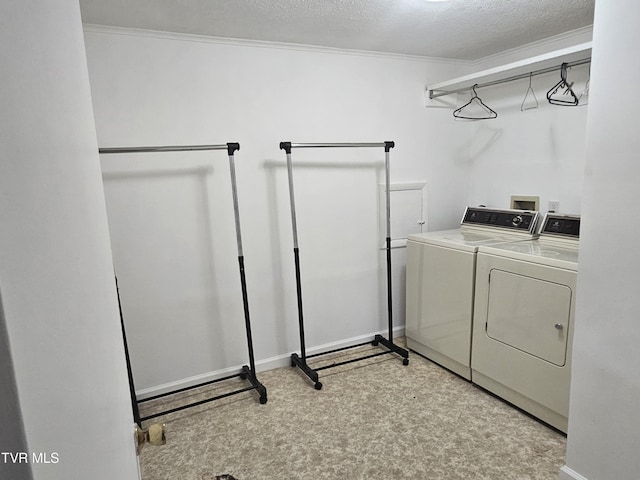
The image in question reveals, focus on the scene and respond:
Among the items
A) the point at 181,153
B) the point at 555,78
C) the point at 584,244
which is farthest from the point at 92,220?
the point at 555,78

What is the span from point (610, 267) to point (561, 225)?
3.77 feet

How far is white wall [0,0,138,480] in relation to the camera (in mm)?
356

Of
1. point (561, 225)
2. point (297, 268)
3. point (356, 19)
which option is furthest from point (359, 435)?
point (356, 19)

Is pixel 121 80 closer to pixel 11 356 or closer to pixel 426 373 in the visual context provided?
pixel 11 356

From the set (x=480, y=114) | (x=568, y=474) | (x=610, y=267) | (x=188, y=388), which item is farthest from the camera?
(x=480, y=114)

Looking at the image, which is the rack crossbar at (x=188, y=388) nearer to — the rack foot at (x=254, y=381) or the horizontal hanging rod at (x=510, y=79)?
the rack foot at (x=254, y=381)

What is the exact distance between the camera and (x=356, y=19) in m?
2.21

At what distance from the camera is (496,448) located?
199 cm

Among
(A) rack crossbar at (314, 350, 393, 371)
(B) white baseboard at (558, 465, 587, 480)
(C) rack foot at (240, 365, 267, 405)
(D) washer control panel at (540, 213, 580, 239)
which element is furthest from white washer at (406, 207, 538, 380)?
(C) rack foot at (240, 365, 267, 405)

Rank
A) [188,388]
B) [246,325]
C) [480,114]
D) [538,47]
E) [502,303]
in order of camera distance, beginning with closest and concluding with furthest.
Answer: [502,303], [246,325], [188,388], [538,47], [480,114]

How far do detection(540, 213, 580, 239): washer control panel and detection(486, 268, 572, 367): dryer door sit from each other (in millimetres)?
549

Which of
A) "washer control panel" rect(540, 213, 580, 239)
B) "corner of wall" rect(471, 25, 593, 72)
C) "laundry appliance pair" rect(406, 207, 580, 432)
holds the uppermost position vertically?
"corner of wall" rect(471, 25, 593, 72)

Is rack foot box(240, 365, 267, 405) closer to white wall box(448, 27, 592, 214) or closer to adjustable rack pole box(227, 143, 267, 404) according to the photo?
adjustable rack pole box(227, 143, 267, 404)

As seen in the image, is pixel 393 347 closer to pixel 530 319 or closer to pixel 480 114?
pixel 530 319
